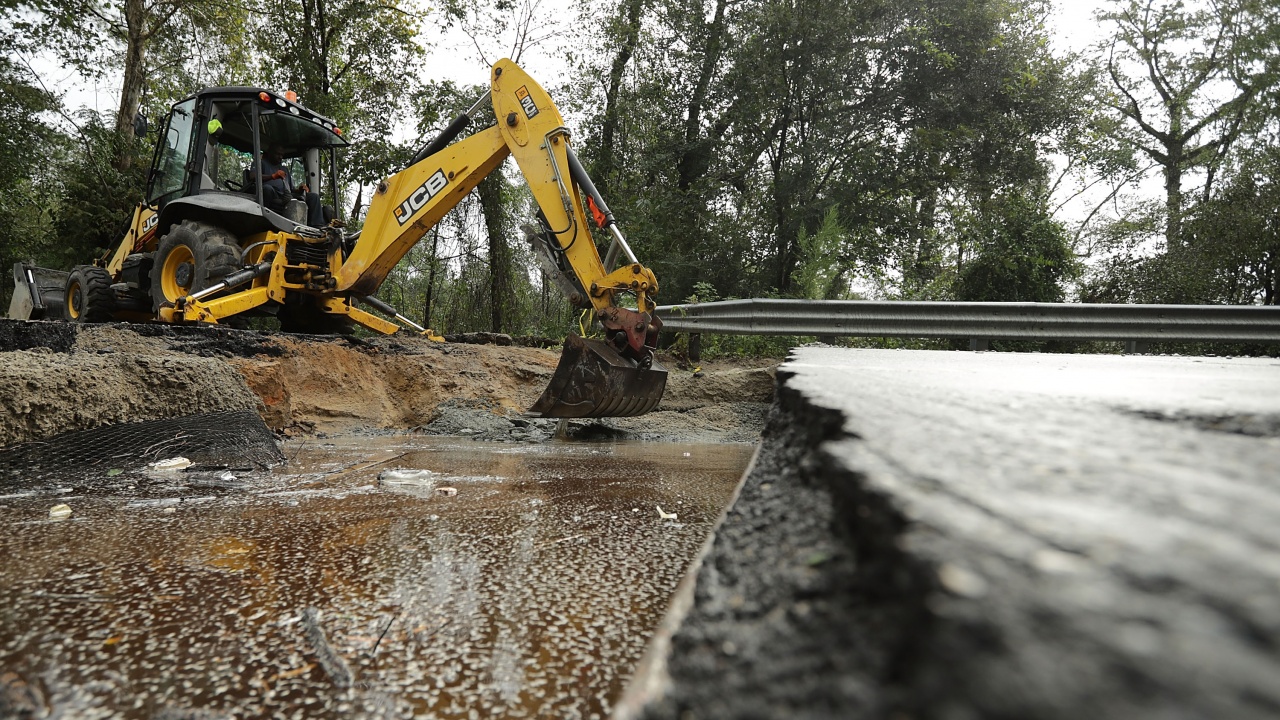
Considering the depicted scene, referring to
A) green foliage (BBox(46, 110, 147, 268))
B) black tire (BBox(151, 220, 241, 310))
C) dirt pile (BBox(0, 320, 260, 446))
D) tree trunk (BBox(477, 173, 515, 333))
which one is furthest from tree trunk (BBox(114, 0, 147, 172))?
dirt pile (BBox(0, 320, 260, 446))

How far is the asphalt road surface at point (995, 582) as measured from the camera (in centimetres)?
28

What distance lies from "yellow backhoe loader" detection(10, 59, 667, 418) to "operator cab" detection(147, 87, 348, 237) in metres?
0.02

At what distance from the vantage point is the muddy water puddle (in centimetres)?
88

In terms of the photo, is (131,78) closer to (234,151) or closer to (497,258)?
(497,258)

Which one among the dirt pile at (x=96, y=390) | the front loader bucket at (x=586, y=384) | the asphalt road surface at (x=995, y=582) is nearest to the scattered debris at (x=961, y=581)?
the asphalt road surface at (x=995, y=582)

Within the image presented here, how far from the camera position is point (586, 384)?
4.62 metres

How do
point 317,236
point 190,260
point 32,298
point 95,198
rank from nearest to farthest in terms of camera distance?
1. point 190,260
2. point 317,236
3. point 32,298
4. point 95,198

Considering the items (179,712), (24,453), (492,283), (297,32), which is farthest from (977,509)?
(297,32)

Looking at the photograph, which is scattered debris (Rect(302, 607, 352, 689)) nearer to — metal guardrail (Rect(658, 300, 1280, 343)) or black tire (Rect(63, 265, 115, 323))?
metal guardrail (Rect(658, 300, 1280, 343))

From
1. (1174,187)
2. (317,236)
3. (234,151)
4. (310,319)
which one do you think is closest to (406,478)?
(317,236)

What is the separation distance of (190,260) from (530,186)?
12.3ft

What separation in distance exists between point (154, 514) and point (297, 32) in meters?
14.9

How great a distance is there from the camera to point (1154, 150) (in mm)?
17734

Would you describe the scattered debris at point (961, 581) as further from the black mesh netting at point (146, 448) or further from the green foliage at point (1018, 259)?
the green foliage at point (1018, 259)
